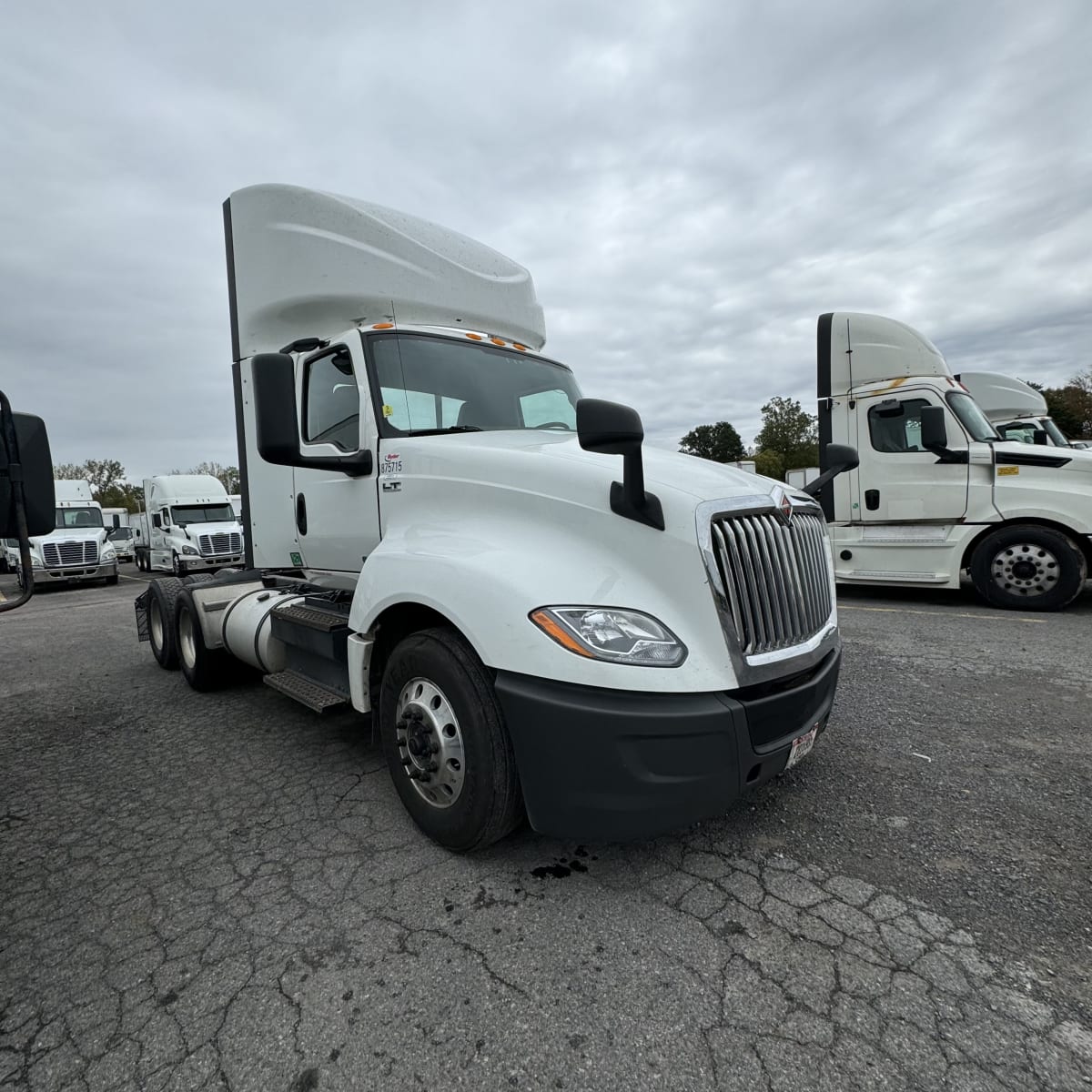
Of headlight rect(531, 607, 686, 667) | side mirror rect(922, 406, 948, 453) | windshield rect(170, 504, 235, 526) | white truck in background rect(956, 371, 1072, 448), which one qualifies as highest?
white truck in background rect(956, 371, 1072, 448)

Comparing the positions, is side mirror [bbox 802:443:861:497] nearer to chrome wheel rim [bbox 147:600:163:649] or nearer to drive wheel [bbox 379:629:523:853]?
drive wheel [bbox 379:629:523:853]

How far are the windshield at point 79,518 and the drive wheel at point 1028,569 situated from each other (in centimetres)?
2184

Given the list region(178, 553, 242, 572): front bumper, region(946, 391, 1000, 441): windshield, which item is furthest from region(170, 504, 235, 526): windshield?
region(946, 391, 1000, 441): windshield

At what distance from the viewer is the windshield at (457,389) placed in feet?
11.1

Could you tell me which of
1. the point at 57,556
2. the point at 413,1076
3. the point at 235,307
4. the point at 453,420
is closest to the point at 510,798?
the point at 413,1076

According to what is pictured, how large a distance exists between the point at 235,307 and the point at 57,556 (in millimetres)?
16466

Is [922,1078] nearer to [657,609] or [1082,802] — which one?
[657,609]

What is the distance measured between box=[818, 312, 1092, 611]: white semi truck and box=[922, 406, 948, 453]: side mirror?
0.01 metres

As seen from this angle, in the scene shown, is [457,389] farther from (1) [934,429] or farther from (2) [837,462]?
(1) [934,429]

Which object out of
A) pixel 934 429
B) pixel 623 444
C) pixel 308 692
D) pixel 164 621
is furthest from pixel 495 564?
pixel 934 429

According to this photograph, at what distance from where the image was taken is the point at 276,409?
9.51ft

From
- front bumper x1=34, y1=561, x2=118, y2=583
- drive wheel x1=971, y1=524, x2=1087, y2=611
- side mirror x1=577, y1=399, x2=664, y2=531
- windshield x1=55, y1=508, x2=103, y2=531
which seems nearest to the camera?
side mirror x1=577, y1=399, x2=664, y2=531

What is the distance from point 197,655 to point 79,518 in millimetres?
17508

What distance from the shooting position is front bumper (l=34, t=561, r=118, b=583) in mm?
16250
